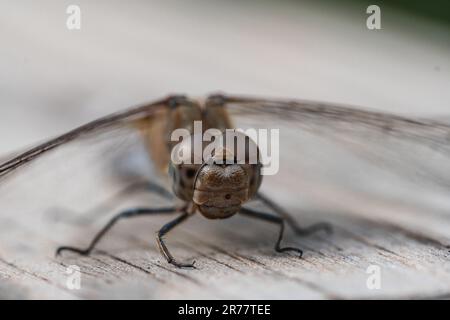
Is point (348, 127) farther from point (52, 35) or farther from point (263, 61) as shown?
point (52, 35)

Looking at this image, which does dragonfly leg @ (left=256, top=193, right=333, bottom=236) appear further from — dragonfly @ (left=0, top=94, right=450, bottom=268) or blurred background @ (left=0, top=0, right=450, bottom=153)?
blurred background @ (left=0, top=0, right=450, bottom=153)

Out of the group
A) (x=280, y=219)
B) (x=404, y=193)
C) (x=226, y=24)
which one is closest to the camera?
(x=280, y=219)

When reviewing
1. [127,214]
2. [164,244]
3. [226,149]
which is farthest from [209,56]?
[164,244]

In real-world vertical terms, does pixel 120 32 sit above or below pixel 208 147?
above

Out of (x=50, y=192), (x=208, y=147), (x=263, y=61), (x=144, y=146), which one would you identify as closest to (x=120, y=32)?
(x=263, y=61)

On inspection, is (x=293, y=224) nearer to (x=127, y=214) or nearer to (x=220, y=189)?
(x=220, y=189)
